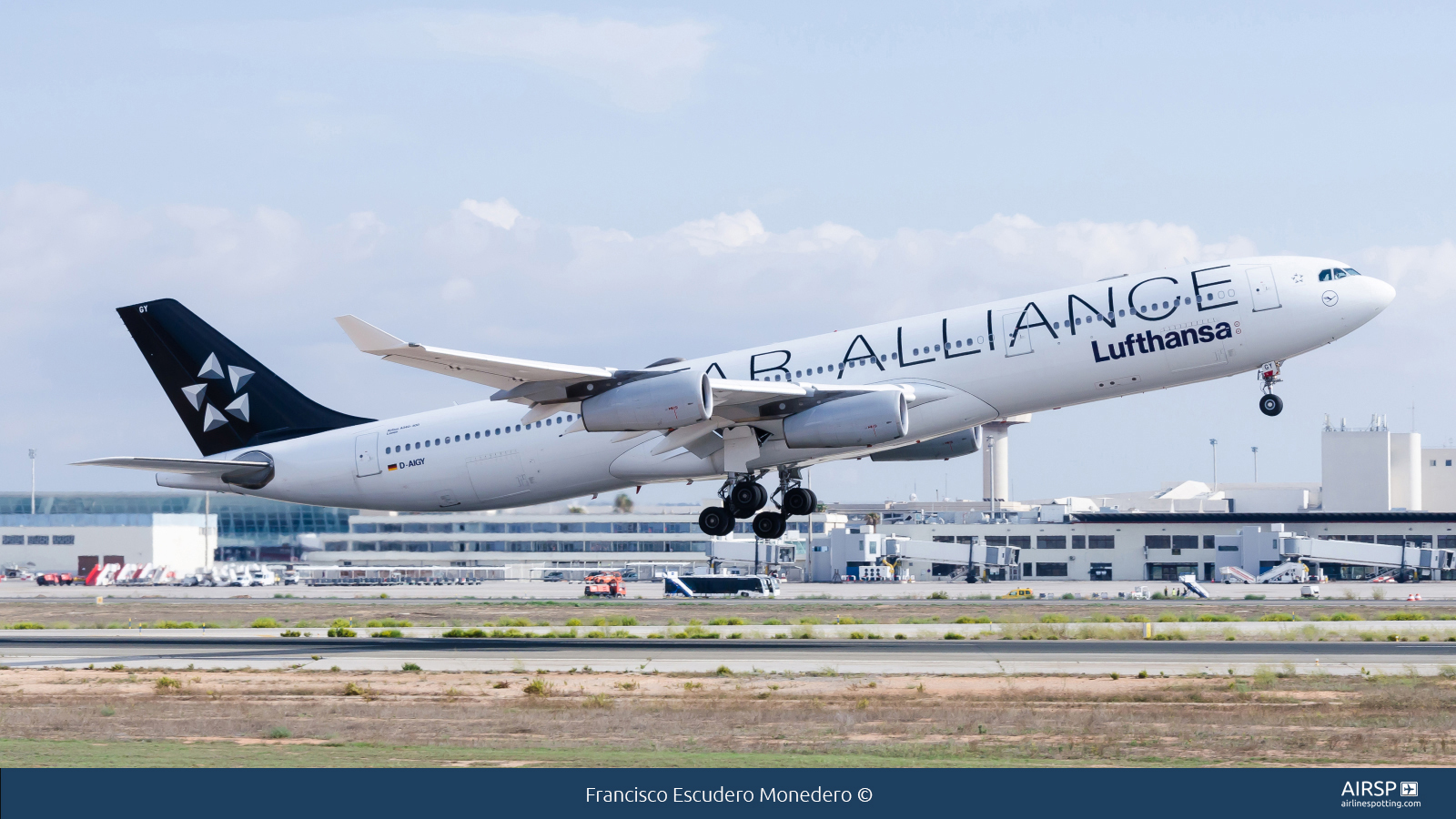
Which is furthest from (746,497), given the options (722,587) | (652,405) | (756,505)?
(722,587)

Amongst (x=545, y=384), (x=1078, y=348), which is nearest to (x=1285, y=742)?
(x=1078, y=348)

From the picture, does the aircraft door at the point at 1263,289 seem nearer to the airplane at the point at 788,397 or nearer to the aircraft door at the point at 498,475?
the airplane at the point at 788,397

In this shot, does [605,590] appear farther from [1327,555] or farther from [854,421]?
[1327,555]

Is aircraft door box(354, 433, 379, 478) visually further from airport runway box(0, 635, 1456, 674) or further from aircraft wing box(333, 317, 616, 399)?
aircraft wing box(333, 317, 616, 399)

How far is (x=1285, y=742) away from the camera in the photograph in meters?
23.4

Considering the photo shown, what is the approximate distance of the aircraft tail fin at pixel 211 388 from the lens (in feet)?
158

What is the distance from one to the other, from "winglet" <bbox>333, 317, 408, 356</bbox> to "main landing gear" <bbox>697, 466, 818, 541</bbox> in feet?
40.3

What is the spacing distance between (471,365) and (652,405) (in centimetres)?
458

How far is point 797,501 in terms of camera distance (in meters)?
44.7

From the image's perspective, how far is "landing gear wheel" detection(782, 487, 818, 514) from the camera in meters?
44.7

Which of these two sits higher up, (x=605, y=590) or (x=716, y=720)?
(x=716, y=720)

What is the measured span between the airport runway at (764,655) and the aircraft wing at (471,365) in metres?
7.23

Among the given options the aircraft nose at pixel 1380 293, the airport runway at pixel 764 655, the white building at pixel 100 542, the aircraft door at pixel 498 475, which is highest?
the aircraft nose at pixel 1380 293

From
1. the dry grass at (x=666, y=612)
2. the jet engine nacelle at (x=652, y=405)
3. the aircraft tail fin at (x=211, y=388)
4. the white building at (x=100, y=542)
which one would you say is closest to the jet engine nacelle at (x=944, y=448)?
the dry grass at (x=666, y=612)
